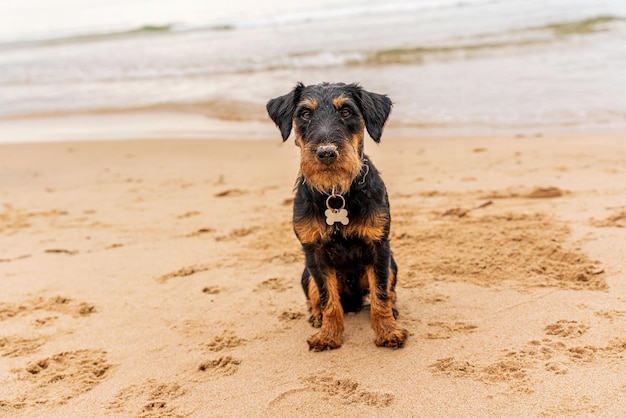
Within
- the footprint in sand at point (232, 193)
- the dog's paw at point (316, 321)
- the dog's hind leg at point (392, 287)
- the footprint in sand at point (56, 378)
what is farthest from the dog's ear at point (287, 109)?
the footprint in sand at point (232, 193)

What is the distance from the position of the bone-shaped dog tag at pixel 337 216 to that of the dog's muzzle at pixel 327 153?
410 mm

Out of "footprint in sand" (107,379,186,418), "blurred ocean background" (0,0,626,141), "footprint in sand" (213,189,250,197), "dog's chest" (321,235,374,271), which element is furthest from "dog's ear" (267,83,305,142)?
"blurred ocean background" (0,0,626,141)

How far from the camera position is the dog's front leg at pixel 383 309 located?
4.12 m

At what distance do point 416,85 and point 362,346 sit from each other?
10719 millimetres

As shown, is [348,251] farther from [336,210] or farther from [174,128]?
[174,128]

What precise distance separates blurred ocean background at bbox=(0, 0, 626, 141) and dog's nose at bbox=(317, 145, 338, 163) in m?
7.35

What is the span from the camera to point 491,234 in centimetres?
599

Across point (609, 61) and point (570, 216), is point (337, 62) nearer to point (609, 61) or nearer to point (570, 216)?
point (609, 61)

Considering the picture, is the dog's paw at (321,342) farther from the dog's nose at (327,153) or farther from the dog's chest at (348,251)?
the dog's nose at (327,153)

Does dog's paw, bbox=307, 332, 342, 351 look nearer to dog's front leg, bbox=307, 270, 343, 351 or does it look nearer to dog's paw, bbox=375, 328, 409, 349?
dog's front leg, bbox=307, 270, 343, 351

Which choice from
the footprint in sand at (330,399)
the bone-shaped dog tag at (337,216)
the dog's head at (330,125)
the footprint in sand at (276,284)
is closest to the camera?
the footprint in sand at (330,399)

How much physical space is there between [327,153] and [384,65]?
14.6m

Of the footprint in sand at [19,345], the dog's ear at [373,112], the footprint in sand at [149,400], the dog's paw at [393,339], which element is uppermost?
the dog's ear at [373,112]

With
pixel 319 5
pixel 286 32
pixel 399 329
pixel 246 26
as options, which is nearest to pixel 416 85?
pixel 399 329
